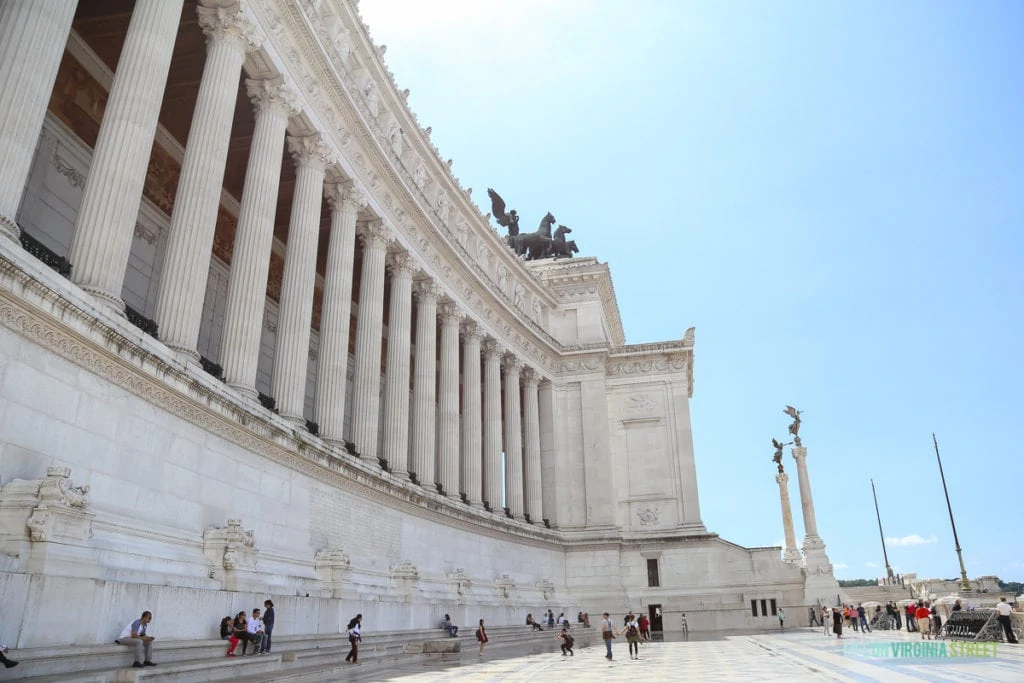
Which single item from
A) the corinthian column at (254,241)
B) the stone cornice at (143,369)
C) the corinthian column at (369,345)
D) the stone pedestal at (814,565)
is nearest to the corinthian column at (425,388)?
the corinthian column at (369,345)

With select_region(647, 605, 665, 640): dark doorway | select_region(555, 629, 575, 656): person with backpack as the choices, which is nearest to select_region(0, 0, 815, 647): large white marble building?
select_region(647, 605, 665, 640): dark doorway

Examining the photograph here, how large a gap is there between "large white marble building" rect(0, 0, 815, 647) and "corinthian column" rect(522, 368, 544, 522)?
0.55 feet

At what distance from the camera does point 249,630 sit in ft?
54.9

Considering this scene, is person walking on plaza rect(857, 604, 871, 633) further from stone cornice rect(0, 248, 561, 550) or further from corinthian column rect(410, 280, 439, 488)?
stone cornice rect(0, 248, 561, 550)

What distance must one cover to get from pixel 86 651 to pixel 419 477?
2425 cm

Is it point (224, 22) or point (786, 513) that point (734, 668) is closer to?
point (224, 22)

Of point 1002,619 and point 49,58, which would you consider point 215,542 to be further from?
point 1002,619

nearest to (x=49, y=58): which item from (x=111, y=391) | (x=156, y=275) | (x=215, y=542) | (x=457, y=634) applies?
(x=111, y=391)

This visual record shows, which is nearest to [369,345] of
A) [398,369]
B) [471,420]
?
[398,369]

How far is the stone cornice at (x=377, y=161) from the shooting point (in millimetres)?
26438

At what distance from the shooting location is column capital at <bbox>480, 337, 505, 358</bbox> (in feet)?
158

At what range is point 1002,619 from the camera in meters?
27.6

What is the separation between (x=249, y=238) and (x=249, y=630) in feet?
39.5

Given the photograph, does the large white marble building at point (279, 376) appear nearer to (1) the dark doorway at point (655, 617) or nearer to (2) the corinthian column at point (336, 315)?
(2) the corinthian column at point (336, 315)
